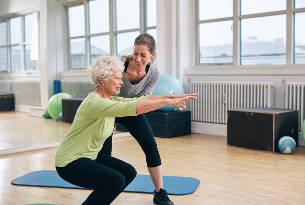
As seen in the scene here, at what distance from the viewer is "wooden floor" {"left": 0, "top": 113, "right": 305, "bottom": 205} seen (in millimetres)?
2637

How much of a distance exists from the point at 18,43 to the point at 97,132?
2809 mm

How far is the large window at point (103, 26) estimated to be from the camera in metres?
4.71

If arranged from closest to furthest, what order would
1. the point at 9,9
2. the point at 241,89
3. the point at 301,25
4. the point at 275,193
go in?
1. the point at 275,193
2. the point at 9,9
3. the point at 301,25
4. the point at 241,89

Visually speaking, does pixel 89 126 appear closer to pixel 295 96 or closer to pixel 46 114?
pixel 46 114

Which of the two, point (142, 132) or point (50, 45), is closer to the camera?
point (142, 132)

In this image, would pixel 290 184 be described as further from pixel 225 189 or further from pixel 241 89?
pixel 241 89

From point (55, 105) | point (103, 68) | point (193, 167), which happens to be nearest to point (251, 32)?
point (193, 167)

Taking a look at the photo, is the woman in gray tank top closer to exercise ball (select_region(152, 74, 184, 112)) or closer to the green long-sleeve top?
the green long-sleeve top

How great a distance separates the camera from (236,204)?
2500 millimetres

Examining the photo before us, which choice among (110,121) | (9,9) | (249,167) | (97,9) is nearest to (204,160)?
(249,167)

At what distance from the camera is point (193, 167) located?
3.50 m

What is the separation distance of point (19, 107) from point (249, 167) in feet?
8.58

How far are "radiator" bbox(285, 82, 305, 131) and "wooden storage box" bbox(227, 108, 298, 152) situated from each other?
15 centimetres

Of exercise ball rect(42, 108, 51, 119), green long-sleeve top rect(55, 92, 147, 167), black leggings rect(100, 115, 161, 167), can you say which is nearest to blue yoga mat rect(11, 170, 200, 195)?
black leggings rect(100, 115, 161, 167)
